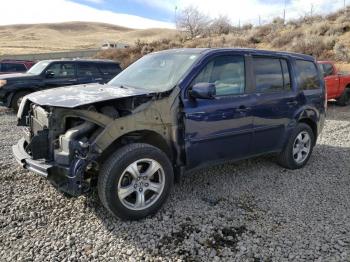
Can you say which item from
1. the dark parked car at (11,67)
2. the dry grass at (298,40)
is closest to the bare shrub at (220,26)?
the dry grass at (298,40)

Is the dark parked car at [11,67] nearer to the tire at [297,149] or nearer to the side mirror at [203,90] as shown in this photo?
the tire at [297,149]

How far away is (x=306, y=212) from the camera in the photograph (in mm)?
4148

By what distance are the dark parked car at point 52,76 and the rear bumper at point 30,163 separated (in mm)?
6572

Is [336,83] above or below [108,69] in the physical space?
below

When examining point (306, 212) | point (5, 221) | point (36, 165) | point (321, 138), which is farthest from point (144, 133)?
point (321, 138)

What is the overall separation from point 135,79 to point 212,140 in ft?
4.29

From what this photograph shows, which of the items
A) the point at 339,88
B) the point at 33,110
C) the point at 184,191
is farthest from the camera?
the point at 339,88

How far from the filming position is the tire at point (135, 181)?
3.56m

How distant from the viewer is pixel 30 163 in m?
3.77

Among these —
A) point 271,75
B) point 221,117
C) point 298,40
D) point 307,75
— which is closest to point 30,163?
point 221,117

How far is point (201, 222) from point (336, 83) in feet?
33.2

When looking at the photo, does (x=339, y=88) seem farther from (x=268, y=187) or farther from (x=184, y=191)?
(x=184, y=191)

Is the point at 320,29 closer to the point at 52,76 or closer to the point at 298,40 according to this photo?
the point at 298,40

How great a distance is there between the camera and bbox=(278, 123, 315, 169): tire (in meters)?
5.46
